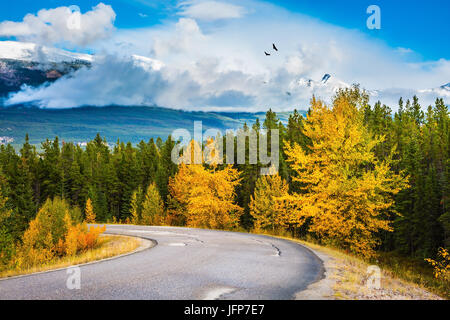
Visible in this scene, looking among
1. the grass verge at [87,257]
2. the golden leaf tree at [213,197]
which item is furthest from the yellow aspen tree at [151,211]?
the grass verge at [87,257]

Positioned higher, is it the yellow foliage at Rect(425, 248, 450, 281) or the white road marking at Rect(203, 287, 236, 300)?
the white road marking at Rect(203, 287, 236, 300)

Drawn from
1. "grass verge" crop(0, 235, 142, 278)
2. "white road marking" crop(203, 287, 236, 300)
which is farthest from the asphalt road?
"grass verge" crop(0, 235, 142, 278)

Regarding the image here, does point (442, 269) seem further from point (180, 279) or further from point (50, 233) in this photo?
point (50, 233)

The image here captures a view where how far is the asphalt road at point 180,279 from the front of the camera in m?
7.02

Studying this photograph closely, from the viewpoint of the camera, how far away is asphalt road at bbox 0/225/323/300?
702 centimetres

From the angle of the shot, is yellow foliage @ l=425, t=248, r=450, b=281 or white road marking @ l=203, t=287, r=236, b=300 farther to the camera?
yellow foliage @ l=425, t=248, r=450, b=281

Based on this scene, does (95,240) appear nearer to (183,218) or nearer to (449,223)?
(183,218)

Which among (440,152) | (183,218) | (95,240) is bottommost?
(183,218)

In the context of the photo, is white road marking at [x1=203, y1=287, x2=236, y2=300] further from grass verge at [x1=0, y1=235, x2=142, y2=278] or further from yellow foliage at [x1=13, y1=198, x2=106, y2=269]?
yellow foliage at [x1=13, y1=198, x2=106, y2=269]

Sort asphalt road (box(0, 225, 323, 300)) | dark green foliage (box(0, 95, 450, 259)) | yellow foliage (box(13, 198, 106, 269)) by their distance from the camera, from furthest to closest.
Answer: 1. dark green foliage (box(0, 95, 450, 259))
2. yellow foliage (box(13, 198, 106, 269))
3. asphalt road (box(0, 225, 323, 300))
